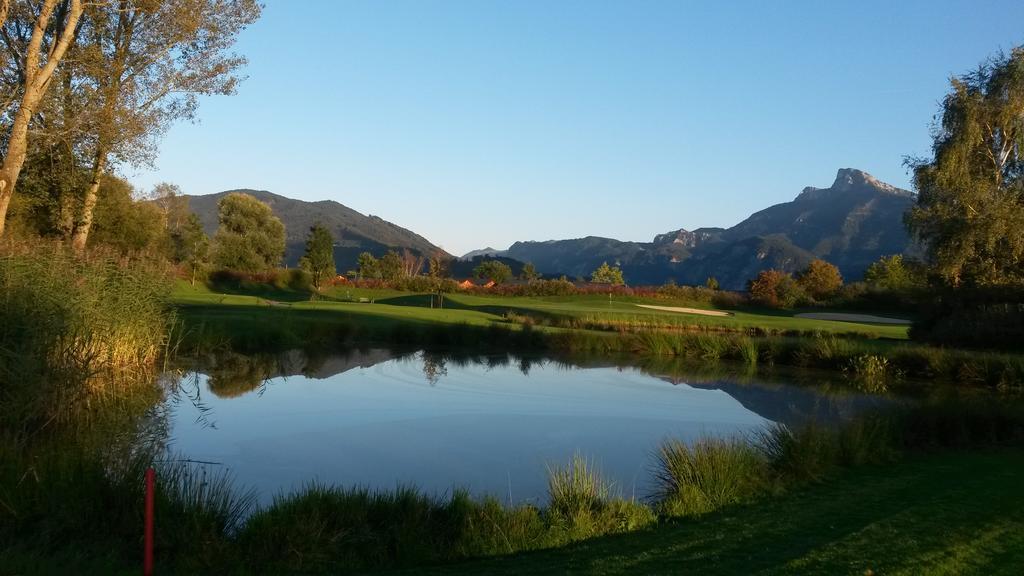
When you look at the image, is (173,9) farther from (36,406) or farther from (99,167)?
(36,406)

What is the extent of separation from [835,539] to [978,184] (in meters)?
25.1

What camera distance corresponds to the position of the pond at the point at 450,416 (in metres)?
8.74

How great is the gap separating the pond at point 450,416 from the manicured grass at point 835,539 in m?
1.63

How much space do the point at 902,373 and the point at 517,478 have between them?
13.3 metres

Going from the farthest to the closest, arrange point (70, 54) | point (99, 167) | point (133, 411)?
point (99, 167) < point (70, 54) < point (133, 411)

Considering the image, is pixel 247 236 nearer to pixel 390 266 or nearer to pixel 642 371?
pixel 390 266

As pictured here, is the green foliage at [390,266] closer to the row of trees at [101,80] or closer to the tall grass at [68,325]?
the row of trees at [101,80]

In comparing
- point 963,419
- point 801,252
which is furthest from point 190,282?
point 801,252

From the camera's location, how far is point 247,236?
7394cm

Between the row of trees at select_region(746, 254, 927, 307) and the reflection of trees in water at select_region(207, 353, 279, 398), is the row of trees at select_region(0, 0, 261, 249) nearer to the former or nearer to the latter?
the reflection of trees in water at select_region(207, 353, 279, 398)

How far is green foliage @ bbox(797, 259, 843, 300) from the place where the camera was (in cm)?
4916

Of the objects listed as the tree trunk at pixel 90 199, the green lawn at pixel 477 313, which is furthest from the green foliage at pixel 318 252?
the tree trunk at pixel 90 199

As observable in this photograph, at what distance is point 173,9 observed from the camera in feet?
53.8

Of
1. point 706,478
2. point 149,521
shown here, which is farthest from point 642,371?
point 149,521
